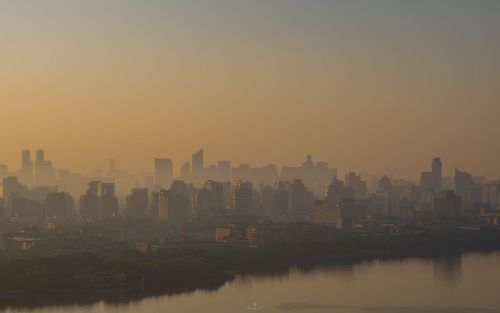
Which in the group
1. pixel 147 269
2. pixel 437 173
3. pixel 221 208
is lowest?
pixel 147 269

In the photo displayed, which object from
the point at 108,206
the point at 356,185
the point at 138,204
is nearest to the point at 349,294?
the point at 108,206

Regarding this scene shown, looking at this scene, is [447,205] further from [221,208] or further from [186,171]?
[186,171]

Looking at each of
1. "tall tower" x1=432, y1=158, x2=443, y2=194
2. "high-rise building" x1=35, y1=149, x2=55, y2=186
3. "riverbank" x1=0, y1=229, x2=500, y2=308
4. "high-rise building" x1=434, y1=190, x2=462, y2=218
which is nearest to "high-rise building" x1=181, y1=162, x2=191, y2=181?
"high-rise building" x1=35, y1=149, x2=55, y2=186

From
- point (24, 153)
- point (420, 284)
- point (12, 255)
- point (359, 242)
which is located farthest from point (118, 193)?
point (420, 284)

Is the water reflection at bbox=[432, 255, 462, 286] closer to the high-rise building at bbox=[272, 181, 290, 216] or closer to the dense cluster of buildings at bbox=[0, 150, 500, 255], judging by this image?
the dense cluster of buildings at bbox=[0, 150, 500, 255]

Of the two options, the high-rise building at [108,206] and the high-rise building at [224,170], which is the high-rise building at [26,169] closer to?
the high-rise building at [224,170]

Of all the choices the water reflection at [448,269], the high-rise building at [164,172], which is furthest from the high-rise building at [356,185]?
the water reflection at [448,269]
